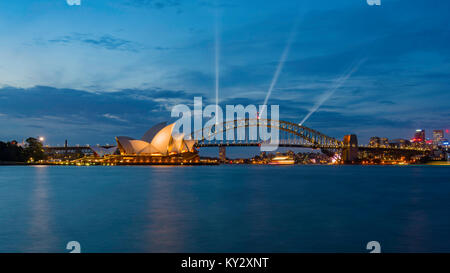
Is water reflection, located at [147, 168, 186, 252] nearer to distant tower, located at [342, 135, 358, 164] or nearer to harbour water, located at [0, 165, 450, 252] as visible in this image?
harbour water, located at [0, 165, 450, 252]

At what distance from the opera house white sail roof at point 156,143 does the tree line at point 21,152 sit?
33.8 m

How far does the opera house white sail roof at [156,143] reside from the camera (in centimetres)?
9962

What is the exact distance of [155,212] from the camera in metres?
20.2

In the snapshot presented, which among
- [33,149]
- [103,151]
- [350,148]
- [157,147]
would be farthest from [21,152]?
[350,148]

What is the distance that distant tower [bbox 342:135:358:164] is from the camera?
121875mm

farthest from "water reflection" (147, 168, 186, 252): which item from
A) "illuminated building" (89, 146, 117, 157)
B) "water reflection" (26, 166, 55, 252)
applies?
"illuminated building" (89, 146, 117, 157)

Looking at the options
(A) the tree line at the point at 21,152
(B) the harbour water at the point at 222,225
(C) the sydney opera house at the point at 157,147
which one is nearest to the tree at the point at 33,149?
(A) the tree line at the point at 21,152

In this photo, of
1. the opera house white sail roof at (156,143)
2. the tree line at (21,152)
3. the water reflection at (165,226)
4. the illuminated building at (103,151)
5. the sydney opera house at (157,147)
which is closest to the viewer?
the water reflection at (165,226)

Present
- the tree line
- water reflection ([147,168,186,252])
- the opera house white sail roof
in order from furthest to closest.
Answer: the tree line, the opera house white sail roof, water reflection ([147,168,186,252])

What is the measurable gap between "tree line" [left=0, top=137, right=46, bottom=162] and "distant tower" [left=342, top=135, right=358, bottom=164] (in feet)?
317

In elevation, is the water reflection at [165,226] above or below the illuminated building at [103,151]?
below

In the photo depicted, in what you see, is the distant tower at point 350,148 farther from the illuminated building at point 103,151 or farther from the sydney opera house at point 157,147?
the illuminated building at point 103,151

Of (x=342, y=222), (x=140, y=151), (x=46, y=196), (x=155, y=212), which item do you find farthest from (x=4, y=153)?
(x=342, y=222)

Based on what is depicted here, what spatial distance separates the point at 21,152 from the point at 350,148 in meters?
98.0
